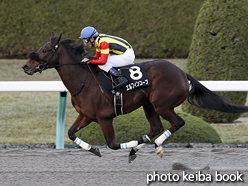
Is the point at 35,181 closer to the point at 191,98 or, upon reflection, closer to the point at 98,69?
the point at 98,69

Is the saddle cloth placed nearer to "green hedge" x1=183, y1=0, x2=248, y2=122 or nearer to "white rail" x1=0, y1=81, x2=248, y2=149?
"white rail" x1=0, y1=81, x2=248, y2=149

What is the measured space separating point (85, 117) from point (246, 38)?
376cm

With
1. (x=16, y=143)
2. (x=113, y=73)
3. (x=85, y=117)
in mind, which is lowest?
(x=16, y=143)

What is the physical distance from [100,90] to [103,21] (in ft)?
20.5

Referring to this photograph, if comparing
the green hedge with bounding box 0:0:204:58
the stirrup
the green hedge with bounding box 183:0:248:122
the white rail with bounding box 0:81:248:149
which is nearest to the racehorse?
the stirrup

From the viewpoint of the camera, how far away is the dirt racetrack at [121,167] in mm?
4035

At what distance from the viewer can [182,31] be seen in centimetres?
1064

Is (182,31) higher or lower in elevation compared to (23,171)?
higher

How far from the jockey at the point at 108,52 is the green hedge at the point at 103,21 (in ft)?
19.7

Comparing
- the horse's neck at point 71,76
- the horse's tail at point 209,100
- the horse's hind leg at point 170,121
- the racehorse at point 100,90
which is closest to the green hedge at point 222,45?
the horse's tail at point 209,100

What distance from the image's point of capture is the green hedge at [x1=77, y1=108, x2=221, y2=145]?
560 cm

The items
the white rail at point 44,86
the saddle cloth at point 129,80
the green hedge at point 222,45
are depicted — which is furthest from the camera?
the green hedge at point 222,45

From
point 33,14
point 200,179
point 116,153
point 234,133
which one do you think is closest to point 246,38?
point 234,133

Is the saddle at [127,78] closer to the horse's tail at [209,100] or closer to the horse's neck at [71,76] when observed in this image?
the horse's neck at [71,76]
